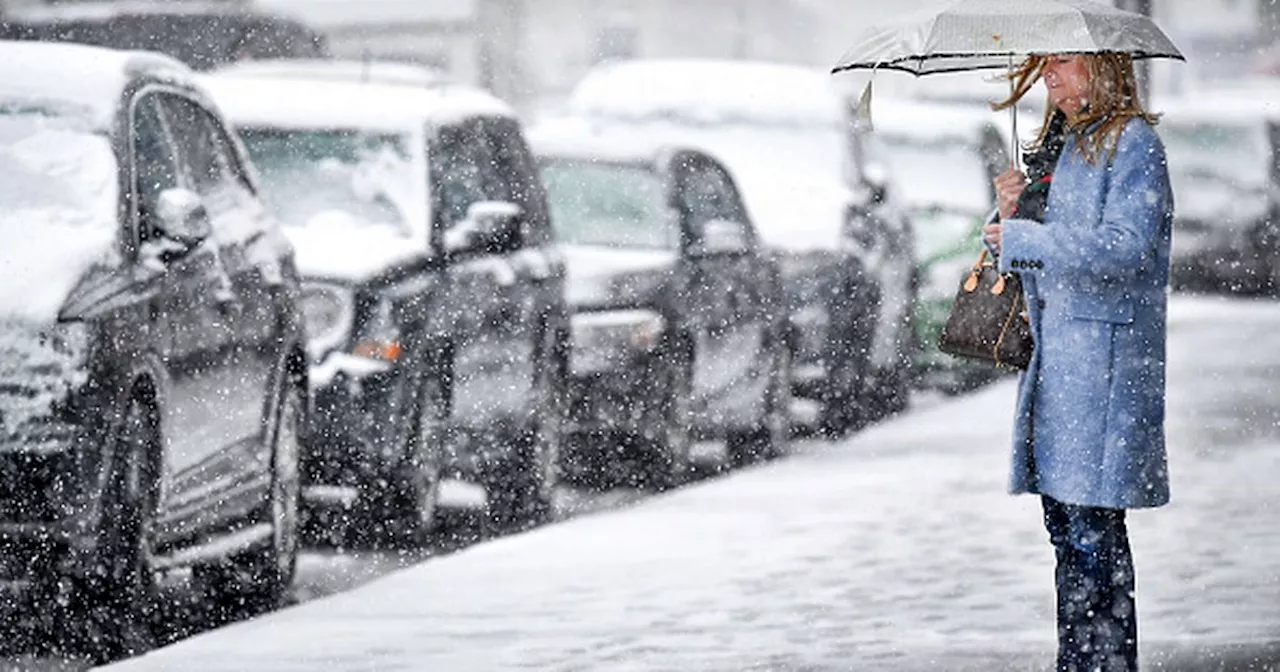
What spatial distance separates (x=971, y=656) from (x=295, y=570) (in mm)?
2899

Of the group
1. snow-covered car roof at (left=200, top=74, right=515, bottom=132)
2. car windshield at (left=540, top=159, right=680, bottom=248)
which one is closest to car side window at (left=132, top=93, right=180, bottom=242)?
snow-covered car roof at (left=200, top=74, right=515, bottom=132)

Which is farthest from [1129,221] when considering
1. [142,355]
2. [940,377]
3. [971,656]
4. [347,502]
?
[940,377]

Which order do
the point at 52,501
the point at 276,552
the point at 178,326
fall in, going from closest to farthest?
the point at 52,501 < the point at 178,326 < the point at 276,552

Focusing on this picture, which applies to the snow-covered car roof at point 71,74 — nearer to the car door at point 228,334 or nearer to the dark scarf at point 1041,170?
the car door at point 228,334

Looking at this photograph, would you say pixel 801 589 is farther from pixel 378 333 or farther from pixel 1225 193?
pixel 1225 193

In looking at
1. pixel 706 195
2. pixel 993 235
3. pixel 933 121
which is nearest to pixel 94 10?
pixel 933 121

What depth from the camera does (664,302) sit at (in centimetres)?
1262

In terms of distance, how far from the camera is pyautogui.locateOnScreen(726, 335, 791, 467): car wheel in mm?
13930

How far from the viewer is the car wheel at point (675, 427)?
12.7m

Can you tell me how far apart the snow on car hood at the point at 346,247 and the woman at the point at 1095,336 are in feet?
14.1

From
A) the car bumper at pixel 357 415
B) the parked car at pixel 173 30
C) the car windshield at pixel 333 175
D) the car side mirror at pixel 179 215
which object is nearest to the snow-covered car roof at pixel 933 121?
the parked car at pixel 173 30

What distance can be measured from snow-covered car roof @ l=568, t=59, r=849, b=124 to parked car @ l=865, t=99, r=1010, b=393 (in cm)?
50

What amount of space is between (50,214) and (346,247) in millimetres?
2127

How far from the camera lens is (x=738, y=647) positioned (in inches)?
313
